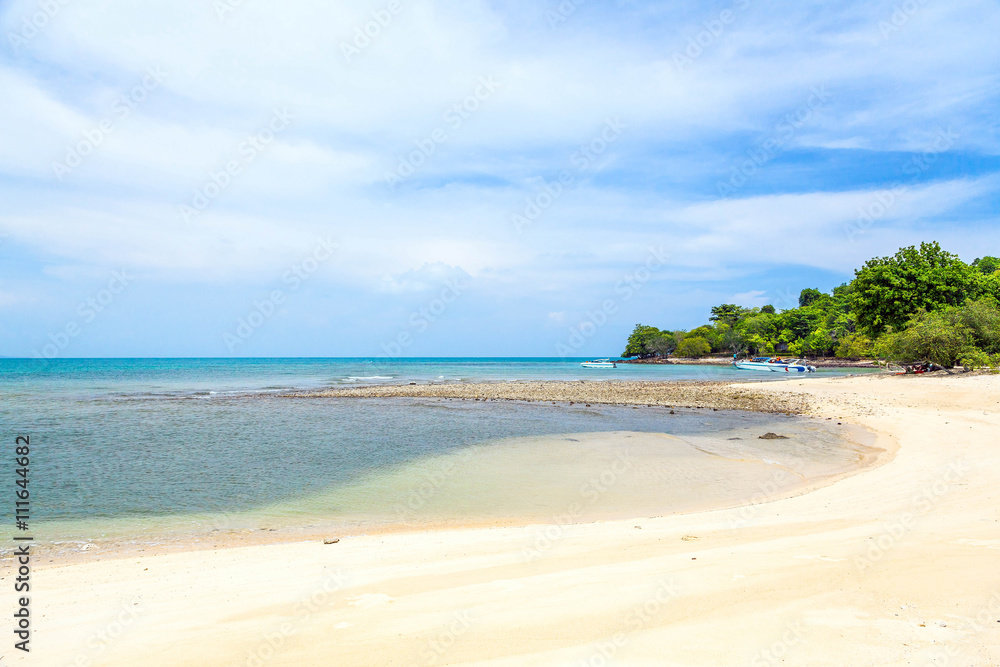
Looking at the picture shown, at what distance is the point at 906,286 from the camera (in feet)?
155

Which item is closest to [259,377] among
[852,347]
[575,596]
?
[575,596]

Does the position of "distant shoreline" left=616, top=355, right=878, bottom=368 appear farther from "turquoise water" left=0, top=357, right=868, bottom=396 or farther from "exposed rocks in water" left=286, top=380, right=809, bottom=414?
"exposed rocks in water" left=286, top=380, right=809, bottom=414

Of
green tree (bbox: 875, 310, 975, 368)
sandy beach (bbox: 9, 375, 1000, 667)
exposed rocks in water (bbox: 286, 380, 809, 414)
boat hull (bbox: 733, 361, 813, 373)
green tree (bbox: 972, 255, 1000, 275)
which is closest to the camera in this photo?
sandy beach (bbox: 9, 375, 1000, 667)

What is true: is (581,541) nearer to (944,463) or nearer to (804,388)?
(944,463)

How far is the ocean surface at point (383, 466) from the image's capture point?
10734 mm

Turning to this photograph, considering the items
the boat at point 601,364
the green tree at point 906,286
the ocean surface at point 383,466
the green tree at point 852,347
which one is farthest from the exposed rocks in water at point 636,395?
the boat at point 601,364

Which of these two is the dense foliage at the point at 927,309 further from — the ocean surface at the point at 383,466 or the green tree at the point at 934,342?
the ocean surface at the point at 383,466

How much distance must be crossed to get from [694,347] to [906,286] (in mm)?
81135

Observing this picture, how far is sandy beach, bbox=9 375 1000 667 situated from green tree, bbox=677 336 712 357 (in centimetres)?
12424

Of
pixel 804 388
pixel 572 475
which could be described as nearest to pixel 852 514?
pixel 572 475

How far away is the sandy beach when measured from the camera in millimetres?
4309

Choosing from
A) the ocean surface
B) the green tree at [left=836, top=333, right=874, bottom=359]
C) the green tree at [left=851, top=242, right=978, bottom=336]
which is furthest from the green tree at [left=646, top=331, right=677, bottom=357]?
the ocean surface

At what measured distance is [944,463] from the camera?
11781mm

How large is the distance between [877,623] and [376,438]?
1852cm
